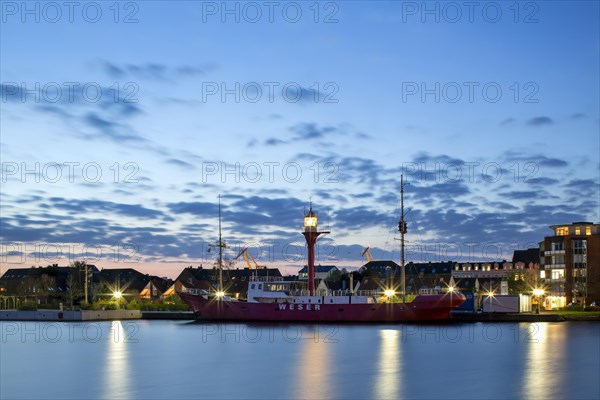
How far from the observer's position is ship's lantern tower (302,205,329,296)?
9304 centimetres

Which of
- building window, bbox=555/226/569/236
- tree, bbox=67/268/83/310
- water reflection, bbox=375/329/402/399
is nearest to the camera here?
water reflection, bbox=375/329/402/399

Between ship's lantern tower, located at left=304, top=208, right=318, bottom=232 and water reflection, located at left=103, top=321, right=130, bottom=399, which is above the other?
ship's lantern tower, located at left=304, top=208, right=318, bottom=232

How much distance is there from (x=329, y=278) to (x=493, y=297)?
79.2m

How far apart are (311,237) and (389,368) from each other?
4419 cm

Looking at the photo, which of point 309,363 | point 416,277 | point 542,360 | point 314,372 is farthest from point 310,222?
point 416,277

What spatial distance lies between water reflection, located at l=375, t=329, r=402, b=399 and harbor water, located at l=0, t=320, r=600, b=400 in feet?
0.22

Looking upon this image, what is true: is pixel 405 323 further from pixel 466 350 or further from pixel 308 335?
pixel 466 350

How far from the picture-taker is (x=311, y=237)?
9475 cm

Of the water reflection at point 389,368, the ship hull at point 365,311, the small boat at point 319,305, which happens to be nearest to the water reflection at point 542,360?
the water reflection at point 389,368

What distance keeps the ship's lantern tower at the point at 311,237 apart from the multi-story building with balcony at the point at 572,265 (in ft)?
126

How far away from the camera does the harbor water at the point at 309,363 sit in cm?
4247

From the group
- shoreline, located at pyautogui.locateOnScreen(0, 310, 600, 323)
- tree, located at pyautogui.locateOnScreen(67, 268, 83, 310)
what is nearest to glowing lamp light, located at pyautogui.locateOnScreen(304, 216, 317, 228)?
shoreline, located at pyautogui.locateOnScreen(0, 310, 600, 323)

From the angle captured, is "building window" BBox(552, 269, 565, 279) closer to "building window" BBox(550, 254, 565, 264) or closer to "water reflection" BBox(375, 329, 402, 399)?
"building window" BBox(550, 254, 565, 264)

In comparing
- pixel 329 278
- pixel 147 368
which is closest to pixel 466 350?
pixel 147 368
